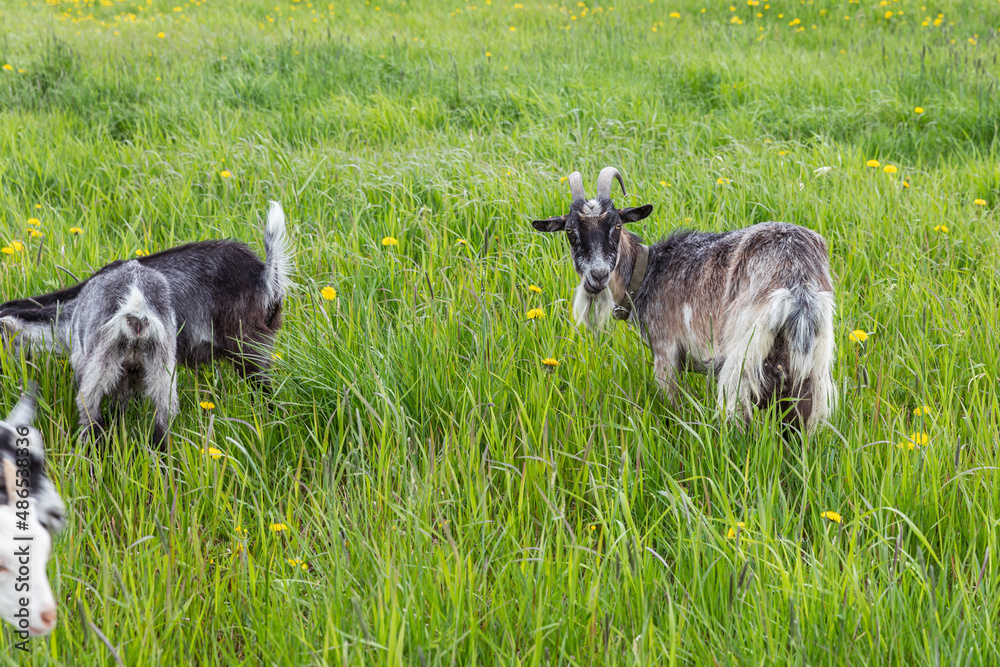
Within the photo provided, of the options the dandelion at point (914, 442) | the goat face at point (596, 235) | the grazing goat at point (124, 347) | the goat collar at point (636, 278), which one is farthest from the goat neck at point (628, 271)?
the grazing goat at point (124, 347)

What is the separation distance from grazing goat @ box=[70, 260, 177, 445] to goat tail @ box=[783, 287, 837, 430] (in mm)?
2169

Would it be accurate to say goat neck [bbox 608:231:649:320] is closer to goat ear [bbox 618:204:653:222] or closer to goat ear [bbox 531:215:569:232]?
goat ear [bbox 618:204:653:222]

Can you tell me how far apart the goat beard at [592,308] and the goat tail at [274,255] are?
1.29 meters

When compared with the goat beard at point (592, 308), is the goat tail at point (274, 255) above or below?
above

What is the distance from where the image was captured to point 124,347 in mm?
2660

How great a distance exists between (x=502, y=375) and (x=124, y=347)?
1.37 metres

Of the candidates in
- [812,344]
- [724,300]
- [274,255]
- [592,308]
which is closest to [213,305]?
[274,255]

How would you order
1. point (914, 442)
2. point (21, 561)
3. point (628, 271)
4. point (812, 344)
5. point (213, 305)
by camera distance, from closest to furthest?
point (21, 561), point (914, 442), point (812, 344), point (213, 305), point (628, 271)

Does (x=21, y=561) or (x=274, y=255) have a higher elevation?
(x=274, y=255)

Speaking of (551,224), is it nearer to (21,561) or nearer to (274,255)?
(274,255)

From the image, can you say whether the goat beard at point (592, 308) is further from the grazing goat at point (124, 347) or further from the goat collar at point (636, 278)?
the grazing goat at point (124, 347)

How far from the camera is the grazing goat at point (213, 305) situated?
9.68ft

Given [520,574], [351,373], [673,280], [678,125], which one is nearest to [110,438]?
[351,373]

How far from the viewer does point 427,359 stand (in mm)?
2826
